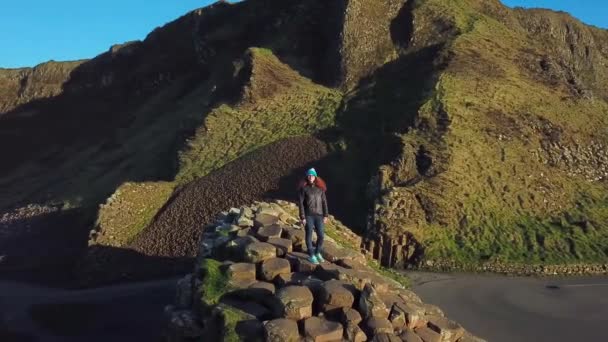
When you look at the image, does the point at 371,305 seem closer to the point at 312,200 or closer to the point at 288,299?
the point at 288,299

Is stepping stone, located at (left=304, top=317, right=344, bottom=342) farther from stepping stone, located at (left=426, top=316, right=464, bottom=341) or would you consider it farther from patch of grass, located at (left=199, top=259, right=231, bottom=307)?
patch of grass, located at (left=199, top=259, right=231, bottom=307)

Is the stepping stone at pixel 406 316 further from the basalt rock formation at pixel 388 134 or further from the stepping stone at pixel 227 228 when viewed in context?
the basalt rock formation at pixel 388 134

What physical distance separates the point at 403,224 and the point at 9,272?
18.0 m

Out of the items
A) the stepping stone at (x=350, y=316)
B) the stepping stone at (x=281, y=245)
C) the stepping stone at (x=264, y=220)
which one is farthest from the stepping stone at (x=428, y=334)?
the stepping stone at (x=264, y=220)

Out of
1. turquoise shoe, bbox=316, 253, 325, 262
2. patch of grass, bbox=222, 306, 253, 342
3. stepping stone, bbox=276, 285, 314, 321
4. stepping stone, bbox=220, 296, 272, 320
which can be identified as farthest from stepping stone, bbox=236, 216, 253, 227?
stepping stone, bbox=276, 285, 314, 321

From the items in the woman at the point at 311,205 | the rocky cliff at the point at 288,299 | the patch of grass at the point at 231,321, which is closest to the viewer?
the rocky cliff at the point at 288,299

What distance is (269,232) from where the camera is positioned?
15305 millimetres

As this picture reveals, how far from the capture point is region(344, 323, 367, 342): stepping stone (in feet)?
35.0

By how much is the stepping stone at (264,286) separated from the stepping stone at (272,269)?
213mm

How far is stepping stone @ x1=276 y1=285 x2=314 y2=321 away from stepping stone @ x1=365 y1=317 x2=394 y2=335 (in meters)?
1.06

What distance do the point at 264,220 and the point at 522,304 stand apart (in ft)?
28.6

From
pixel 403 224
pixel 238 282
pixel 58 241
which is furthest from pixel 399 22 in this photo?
pixel 238 282

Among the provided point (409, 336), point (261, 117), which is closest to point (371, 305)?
point (409, 336)

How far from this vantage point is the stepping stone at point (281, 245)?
46.5 ft
